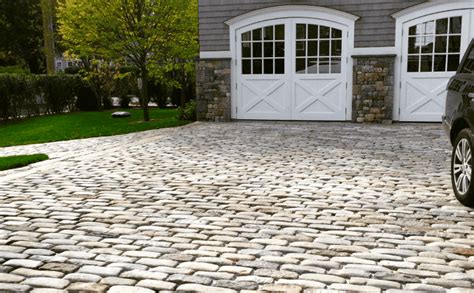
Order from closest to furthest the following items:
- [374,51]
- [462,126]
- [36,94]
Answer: [462,126]
[374,51]
[36,94]

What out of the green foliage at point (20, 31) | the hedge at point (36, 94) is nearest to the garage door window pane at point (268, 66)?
the hedge at point (36, 94)

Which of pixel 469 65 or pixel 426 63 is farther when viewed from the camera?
pixel 426 63

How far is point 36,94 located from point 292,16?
31.0 ft

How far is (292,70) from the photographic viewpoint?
520 inches

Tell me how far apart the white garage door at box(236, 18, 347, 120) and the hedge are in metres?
7.68

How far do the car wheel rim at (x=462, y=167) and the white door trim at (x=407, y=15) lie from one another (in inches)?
295

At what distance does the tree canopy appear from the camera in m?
13.8

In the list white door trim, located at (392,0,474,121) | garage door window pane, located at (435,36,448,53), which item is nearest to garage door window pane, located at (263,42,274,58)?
white door trim, located at (392,0,474,121)

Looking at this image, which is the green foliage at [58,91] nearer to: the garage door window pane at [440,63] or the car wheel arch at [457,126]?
→ the garage door window pane at [440,63]

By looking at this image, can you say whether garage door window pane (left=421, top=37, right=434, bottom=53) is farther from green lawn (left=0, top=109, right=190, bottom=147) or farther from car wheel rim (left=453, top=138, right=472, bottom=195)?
car wheel rim (left=453, top=138, right=472, bottom=195)

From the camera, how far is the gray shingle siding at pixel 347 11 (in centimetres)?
1245

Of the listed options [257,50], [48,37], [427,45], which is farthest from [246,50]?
[48,37]

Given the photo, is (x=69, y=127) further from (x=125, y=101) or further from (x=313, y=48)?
(x=313, y=48)

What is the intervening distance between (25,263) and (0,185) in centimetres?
308
